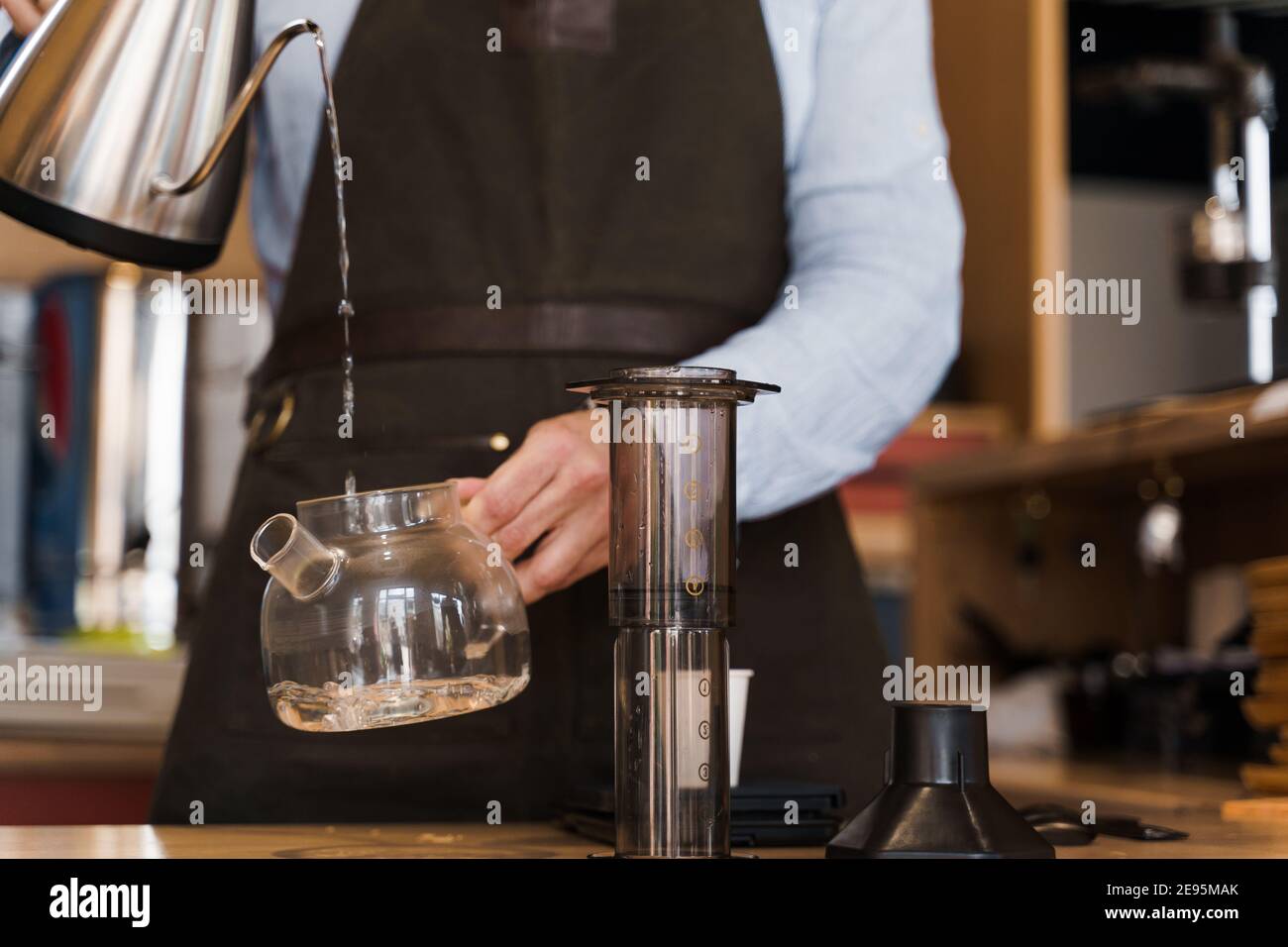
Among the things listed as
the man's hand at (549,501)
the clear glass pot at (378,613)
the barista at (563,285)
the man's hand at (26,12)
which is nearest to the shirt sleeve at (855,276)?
the barista at (563,285)

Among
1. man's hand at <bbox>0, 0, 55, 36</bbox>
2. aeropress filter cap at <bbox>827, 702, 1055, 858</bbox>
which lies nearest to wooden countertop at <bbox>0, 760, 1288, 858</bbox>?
aeropress filter cap at <bbox>827, 702, 1055, 858</bbox>

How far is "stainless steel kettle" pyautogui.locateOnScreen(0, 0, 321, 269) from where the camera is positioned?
3.00 feet

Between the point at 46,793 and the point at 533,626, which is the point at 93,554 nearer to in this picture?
the point at 46,793

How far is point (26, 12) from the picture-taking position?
95cm

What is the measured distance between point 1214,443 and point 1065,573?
627 mm

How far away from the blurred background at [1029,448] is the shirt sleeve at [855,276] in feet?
1.18

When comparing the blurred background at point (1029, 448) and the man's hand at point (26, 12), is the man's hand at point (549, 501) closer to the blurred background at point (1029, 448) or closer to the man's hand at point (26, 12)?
the man's hand at point (26, 12)

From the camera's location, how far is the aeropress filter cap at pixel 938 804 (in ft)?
2.32

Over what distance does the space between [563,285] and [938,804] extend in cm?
55

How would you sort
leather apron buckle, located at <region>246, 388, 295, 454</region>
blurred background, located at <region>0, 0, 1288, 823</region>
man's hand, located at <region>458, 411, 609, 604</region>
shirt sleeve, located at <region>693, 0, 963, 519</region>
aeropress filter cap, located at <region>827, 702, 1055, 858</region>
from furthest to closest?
blurred background, located at <region>0, 0, 1288, 823</region>
leather apron buckle, located at <region>246, 388, 295, 454</region>
shirt sleeve, located at <region>693, 0, 963, 519</region>
man's hand, located at <region>458, 411, 609, 604</region>
aeropress filter cap, located at <region>827, 702, 1055, 858</region>

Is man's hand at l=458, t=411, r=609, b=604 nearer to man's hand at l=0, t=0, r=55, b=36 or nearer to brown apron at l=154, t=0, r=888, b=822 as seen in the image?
brown apron at l=154, t=0, r=888, b=822

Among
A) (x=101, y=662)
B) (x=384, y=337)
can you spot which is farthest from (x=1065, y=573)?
(x=384, y=337)

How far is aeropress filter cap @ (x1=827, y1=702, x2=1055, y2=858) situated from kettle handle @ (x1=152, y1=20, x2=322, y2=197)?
1.65ft
